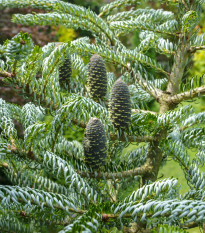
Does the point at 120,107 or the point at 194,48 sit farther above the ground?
the point at 194,48

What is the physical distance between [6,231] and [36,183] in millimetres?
93

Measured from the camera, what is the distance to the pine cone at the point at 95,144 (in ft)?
1.33

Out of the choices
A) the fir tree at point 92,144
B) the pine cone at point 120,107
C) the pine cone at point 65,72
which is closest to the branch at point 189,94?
the fir tree at point 92,144

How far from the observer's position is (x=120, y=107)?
0.44 meters

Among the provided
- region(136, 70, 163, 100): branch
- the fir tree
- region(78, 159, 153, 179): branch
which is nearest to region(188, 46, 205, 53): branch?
the fir tree

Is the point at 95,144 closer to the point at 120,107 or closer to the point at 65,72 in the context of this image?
the point at 120,107

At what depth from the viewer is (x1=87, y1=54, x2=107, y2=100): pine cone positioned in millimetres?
495

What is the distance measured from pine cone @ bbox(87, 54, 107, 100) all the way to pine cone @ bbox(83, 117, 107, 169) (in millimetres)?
115

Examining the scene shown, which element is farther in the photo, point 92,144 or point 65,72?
point 65,72

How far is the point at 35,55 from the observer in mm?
360

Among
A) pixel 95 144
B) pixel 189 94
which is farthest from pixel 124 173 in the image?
pixel 189 94

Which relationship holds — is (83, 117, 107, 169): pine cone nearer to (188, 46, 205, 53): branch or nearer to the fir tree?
the fir tree

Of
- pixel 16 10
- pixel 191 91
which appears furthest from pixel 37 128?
pixel 16 10

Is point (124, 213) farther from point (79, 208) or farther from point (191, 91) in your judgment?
point (191, 91)
